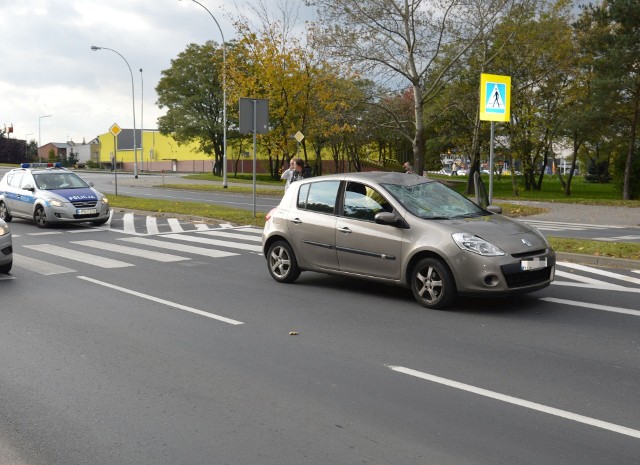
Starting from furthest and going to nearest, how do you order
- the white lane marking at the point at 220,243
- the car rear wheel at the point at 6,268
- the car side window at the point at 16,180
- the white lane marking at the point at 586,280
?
the car side window at the point at 16,180, the white lane marking at the point at 220,243, the car rear wheel at the point at 6,268, the white lane marking at the point at 586,280

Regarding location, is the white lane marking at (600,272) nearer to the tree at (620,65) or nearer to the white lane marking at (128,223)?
the white lane marking at (128,223)

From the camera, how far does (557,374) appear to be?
5504 millimetres

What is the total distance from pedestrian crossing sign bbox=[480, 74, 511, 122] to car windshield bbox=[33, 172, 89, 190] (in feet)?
37.5

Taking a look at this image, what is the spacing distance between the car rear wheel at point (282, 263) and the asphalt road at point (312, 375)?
22cm

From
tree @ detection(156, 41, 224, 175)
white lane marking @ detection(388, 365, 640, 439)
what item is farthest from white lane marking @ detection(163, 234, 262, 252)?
tree @ detection(156, 41, 224, 175)

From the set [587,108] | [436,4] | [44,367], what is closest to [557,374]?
[44,367]

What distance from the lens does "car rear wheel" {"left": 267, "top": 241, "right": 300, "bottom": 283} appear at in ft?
32.1

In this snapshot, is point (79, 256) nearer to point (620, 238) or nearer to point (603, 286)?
point (603, 286)

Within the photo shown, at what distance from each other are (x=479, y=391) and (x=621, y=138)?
37630 millimetres

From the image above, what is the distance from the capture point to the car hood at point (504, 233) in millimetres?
7723

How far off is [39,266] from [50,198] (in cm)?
731

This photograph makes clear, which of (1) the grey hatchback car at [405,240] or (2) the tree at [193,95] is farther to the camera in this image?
(2) the tree at [193,95]

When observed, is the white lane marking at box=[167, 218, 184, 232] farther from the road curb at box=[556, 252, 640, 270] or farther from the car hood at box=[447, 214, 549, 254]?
the car hood at box=[447, 214, 549, 254]

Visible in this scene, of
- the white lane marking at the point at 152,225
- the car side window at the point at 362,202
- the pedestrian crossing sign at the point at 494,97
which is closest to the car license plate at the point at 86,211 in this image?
the white lane marking at the point at 152,225
